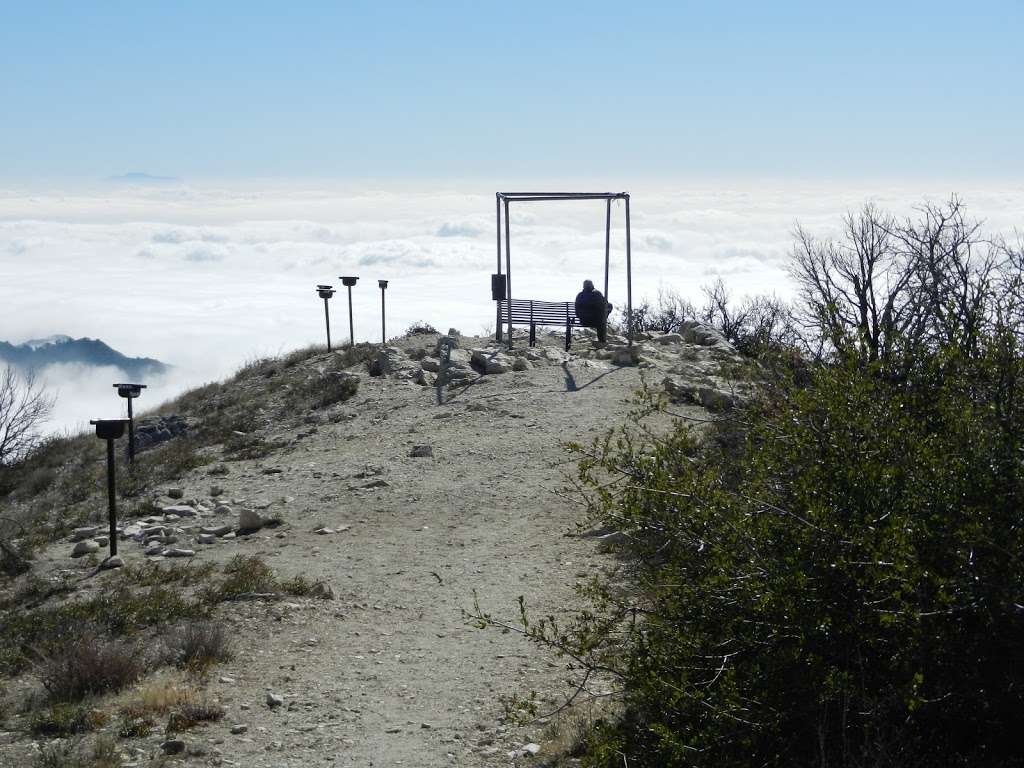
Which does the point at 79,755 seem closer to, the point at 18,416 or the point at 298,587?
the point at 298,587

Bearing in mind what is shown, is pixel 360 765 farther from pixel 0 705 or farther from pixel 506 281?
pixel 506 281

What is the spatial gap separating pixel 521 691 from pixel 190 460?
10.4 metres

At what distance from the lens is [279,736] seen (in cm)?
617

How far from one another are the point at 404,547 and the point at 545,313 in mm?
10896

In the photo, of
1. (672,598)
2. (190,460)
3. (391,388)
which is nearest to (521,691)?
(672,598)

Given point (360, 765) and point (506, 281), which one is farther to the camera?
point (506, 281)

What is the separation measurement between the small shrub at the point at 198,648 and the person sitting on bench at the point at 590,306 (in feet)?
43.2

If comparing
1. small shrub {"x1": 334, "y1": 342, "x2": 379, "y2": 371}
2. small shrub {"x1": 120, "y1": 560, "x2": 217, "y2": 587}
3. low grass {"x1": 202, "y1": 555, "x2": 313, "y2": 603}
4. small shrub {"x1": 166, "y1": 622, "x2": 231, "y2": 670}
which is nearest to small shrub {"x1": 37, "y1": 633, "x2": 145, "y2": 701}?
small shrub {"x1": 166, "y1": 622, "x2": 231, "y2": 670}

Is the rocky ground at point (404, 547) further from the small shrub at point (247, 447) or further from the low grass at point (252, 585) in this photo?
the small shrub at point (247, 447)

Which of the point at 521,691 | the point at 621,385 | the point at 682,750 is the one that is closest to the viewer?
the point at 682,750

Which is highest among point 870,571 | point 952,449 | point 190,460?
point 952,449

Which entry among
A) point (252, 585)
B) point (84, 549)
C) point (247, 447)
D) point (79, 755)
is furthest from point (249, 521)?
point (79, 755)

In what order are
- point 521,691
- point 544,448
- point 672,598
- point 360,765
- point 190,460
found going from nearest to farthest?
point 672,598, point 360,765, point 521,691, point 544,448, point 190,460

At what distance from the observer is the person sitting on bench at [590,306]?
19.9 meters
